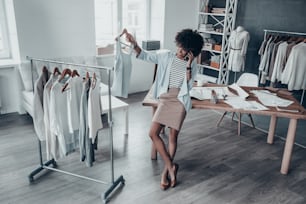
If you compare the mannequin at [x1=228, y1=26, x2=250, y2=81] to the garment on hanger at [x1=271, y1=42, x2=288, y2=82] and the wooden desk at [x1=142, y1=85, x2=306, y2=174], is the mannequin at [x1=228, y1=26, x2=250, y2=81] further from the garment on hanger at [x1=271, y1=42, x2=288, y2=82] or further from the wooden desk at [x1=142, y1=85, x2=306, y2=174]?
the wooden desk at [x1=142, y1=85, x2=306, y2=174]

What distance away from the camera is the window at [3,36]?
14.2 ft

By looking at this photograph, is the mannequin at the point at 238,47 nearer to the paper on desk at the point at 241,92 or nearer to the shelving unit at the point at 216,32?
the shelving unit at the point at 216,32

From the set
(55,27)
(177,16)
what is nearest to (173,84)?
(55,27)

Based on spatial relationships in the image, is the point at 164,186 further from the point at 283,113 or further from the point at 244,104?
the point at 283,113

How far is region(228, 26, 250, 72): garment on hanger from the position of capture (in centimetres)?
525

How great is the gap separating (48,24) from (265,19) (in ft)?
12.2

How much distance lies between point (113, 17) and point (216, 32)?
2.04m

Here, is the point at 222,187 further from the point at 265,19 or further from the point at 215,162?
the point at 265,19

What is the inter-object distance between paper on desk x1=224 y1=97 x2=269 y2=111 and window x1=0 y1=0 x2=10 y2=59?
344cm

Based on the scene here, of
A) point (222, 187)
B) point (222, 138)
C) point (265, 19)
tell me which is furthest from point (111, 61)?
point (222, 187)

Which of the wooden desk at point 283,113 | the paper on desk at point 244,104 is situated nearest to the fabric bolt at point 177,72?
the wooden desk at point 283,113

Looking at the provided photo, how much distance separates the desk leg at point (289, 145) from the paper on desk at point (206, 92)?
69 centimetres

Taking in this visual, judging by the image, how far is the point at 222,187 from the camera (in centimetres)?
287

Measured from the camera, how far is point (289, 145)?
300cm
